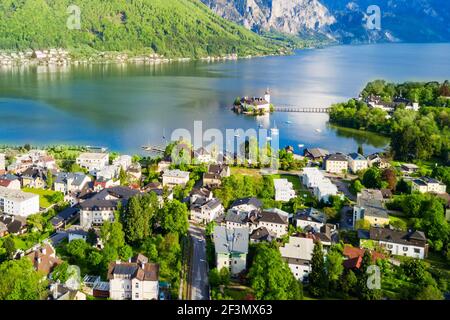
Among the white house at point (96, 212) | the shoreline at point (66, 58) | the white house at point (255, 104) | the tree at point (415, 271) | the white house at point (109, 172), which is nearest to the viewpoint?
the tree at point (415, 271)

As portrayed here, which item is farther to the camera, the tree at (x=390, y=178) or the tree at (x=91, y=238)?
the tree at (x=390, y=178)

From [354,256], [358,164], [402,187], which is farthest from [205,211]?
[358,164]

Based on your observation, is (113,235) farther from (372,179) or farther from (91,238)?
(372,179)

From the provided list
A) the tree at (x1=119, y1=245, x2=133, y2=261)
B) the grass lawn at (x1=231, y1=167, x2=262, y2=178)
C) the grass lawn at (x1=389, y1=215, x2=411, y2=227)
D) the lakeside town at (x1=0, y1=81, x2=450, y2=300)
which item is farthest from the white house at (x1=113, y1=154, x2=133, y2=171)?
the grass lawn at (x1=389, y1=215, x2=411, y2=227)

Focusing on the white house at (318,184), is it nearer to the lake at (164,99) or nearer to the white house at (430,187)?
the white house at (430,187)

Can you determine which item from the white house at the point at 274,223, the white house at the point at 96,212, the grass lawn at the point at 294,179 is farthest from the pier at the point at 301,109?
the white house at the point at 96,212

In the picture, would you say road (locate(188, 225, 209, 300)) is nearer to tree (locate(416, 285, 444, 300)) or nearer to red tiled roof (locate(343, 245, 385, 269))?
red tiled roof (locate(343, 245, 385, 269))
